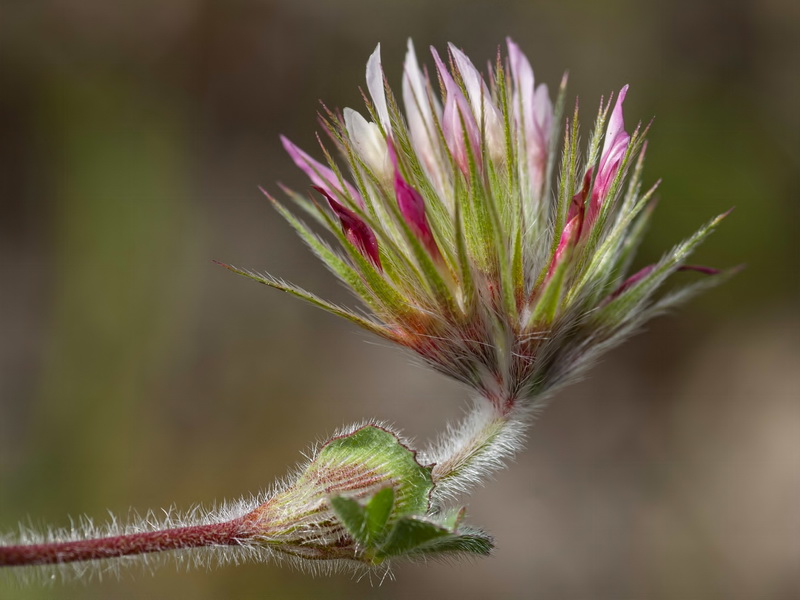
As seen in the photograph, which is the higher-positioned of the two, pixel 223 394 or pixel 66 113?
pixel 66 113

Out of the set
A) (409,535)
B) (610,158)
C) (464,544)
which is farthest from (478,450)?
(610,158)

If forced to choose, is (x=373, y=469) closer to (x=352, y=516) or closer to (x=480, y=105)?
(x=352, y=516)

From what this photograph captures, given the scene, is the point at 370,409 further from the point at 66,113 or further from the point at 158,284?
the point at 66,113

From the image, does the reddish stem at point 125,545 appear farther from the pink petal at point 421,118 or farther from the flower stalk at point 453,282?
the pink petal at point 421,118

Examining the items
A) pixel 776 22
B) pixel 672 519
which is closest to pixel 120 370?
pixel 672 519

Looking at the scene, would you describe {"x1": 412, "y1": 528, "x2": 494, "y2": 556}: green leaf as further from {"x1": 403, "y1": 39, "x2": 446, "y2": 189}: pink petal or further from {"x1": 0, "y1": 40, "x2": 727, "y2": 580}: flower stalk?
{"x1": 403, "y1": 39, "x2": 446, "y2": 189}: pink petal
